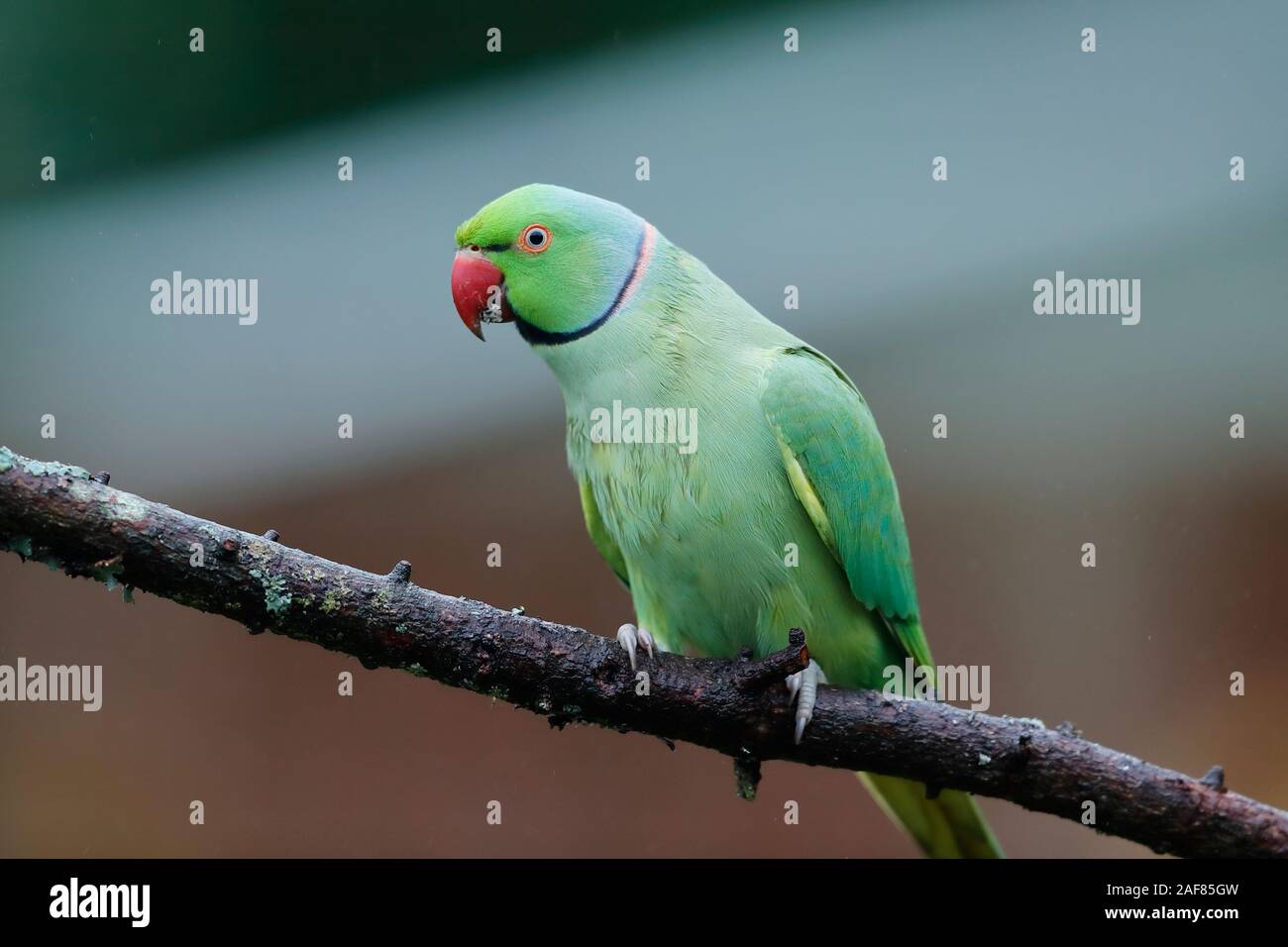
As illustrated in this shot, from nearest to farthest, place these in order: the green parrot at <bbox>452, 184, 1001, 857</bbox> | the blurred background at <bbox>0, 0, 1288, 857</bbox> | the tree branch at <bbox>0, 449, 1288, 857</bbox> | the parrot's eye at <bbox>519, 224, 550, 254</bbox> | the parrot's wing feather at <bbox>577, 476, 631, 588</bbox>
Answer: the tree branch at <bbox>0, 449, 1288, 857</bbox>, the green parrot at <bbox>452, 184, 1001, 857</bbox>, the parrot's eye at <bbox>519, 224, 550, 254</bbox>, the parrot's wing feather at <bbox>577, 476, 631, 588</bbox>, the blurred background at <bbox>0, 0, 1288, 857</bbox>

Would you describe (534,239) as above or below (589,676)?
above

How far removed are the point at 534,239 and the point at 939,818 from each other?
208 cm

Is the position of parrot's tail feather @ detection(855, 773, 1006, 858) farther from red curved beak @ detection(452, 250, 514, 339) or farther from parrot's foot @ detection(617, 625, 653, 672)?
red curved beak @ detection(452, 250, 514, 339)

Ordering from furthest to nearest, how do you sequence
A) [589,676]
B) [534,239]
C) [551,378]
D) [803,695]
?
[551,378]
[534,239]
[803,695]
[589,676]

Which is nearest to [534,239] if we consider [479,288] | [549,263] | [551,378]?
[549,263]

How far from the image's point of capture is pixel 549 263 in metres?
2.64

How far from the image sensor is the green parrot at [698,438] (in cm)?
252

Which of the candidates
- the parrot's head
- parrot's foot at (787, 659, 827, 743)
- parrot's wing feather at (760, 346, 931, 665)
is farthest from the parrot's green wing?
the parrot's head

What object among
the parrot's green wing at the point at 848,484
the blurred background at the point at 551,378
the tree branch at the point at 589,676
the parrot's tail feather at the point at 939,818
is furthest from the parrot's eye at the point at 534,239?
the blurred background at the point at 551,378

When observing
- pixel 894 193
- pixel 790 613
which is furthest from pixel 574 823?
pixel 894 193

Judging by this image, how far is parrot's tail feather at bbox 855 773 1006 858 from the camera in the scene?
9.68 ft

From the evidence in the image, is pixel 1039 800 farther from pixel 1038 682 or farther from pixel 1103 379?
pixel 1103 379

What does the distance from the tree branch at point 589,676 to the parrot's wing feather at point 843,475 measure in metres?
0.40

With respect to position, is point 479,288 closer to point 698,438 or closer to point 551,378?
point 698,438
